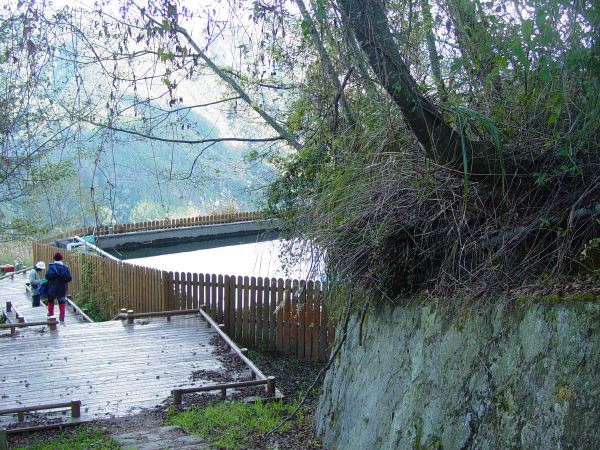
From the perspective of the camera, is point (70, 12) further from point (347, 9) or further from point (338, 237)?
point (338, 237)

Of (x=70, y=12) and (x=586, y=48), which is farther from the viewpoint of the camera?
(x=70, y=12)

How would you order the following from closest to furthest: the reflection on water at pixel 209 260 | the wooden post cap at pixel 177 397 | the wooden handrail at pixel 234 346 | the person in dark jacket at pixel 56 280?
1. the wooden post cap at pixel 177 397
2. the wooden handrail at pixel 234 346
3. the person in dark jacket at pixel 56 280
4. the reflection on water at pixel 209 260

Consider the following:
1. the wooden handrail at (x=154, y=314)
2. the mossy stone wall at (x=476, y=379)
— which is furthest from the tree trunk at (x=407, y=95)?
the wooden handrail at (x=154, y=314)

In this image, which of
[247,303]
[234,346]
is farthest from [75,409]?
[247,303]

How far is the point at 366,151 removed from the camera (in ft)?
20.3

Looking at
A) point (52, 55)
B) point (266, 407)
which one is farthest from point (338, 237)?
point (266, 407)

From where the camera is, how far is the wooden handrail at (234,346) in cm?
1012

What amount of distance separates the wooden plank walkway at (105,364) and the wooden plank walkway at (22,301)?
325 cm

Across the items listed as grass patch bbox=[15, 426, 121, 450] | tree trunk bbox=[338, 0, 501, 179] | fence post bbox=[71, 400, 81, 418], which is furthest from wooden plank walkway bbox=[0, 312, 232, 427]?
tree trunk bbox=[338, 0, 501, 179]

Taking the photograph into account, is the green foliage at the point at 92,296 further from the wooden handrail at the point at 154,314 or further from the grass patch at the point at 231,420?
the grass patch at the point at 231,420

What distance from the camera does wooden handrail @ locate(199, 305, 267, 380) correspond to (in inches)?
399

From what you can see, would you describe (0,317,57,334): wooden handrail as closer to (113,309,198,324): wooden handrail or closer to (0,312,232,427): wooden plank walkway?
(0,312,232,427): wooden plank walkway

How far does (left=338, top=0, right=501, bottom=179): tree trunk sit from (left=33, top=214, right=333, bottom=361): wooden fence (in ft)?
18.5

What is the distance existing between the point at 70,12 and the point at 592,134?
13.6ft
